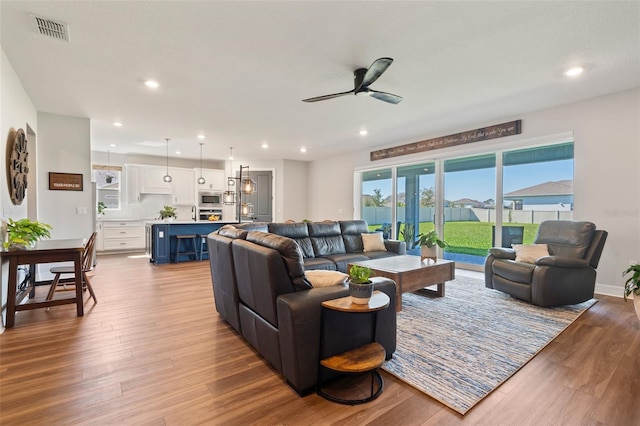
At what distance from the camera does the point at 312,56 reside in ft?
9.98

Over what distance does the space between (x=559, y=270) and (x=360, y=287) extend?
2978 millimetres

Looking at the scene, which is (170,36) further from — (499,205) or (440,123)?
(499,205)

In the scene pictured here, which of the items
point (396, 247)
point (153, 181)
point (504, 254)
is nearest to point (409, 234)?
point (396, 247)

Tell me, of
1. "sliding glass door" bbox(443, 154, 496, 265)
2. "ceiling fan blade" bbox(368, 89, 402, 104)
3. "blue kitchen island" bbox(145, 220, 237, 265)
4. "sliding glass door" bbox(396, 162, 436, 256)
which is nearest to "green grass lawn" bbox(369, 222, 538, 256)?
"sliding glass door" bbox(443, 154, 496, 265)

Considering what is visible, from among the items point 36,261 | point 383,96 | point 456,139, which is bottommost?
point 36,261

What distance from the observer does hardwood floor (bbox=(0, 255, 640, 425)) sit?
174 centimetres

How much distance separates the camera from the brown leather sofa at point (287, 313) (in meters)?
1.90

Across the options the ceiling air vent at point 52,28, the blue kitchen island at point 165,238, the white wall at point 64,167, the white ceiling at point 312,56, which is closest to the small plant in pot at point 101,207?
the blue kitchen island at point 165,238

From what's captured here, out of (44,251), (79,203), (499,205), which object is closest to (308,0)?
(44,251)

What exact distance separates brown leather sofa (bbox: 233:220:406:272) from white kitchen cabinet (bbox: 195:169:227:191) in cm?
509

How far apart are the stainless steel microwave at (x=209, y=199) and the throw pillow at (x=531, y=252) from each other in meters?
8.23

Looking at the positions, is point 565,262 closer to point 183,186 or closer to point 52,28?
point 52,28

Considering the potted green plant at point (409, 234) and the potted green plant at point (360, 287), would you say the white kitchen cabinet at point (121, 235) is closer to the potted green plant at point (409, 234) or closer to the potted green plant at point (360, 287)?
the potted green plant at point (409, 234)

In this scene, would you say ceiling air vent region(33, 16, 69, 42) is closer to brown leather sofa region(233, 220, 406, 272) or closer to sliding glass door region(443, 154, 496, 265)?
brown leather sofa region(233, 220, 406, 272)
